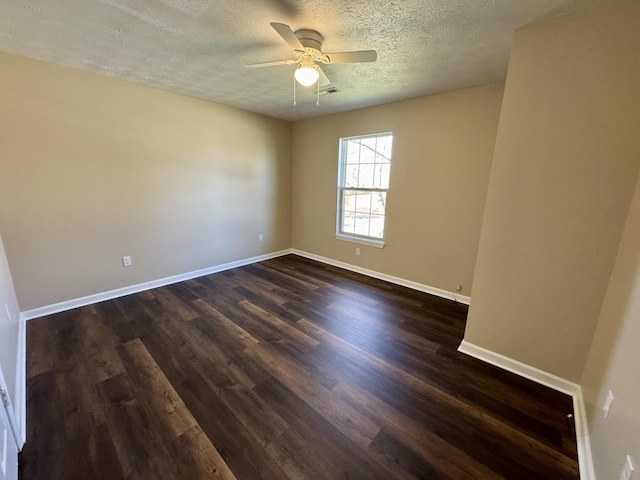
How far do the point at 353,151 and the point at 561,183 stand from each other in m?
2.77

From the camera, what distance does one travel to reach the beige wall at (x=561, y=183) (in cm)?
151

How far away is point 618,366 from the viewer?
128 centimetres

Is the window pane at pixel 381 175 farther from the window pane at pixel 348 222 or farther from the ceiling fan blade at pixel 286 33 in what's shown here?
the ceiling fan blade at pixel 286 33

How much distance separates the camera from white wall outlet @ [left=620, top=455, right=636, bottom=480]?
3.13 feet

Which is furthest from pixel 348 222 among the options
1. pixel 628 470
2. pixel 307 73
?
pixel 628 470

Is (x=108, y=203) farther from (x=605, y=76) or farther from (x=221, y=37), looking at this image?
(x=605, y=76)

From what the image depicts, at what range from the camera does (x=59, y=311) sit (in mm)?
2742

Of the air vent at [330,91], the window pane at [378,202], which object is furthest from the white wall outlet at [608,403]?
the air vent at [330,91]

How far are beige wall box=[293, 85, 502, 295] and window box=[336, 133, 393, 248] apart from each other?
125 millimetres

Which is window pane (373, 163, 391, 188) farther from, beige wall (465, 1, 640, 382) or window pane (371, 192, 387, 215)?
beige wall (465, 1, 640, 382)

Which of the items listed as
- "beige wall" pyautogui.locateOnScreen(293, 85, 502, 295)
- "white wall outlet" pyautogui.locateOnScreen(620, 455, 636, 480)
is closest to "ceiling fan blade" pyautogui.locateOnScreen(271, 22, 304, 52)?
"beige wall" pyautogui.locateOnScreen(293, 85, 502, 295)

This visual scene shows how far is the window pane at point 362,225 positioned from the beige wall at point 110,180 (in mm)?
1853

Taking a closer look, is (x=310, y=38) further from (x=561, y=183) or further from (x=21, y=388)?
(x=21, y=388)

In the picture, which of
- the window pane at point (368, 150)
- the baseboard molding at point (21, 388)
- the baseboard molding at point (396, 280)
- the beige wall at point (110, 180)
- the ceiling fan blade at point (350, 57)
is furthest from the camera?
the window pane at point (368, 150)
